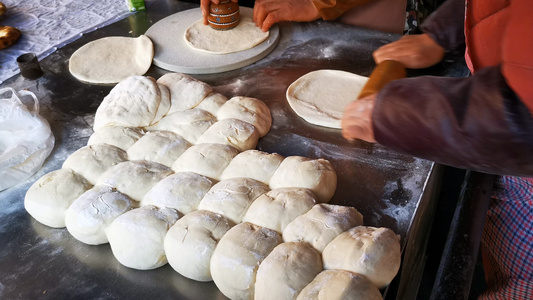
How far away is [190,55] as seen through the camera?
2.56 m

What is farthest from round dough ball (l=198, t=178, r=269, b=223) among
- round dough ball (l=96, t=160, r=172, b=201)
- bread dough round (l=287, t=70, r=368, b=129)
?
bread dough round (l=287, t=70, r=368, b=129)

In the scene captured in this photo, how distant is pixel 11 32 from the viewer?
297 cm

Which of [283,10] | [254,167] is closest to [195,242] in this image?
[254,167]

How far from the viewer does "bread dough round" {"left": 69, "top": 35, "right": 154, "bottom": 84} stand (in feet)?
8.13

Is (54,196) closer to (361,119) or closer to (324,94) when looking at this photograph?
(361,119)

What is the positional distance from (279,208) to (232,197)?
0.59ft

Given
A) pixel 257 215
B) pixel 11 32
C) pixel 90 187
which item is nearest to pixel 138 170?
pixel 90 187

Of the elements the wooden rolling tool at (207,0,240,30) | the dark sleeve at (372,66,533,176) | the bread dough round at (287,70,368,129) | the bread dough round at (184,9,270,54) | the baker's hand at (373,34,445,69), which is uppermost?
the dark sleeve at (372,66,533,176)

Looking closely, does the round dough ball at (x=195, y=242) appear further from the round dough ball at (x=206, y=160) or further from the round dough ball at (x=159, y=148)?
the round dough ball at (x=159, y=148)

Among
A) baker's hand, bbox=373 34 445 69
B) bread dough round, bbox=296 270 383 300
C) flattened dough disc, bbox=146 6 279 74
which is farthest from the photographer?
flattened dough disc, bbox=146 6 279 74

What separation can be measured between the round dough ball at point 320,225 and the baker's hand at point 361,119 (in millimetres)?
274

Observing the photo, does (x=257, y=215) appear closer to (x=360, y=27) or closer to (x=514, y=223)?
(x=514, y=223)

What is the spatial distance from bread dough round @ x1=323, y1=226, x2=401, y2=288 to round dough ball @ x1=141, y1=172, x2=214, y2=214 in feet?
1.72

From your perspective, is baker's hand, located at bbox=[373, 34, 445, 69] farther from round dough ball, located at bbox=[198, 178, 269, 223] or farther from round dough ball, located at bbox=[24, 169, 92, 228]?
round dough ball, located at bbox=[24, 169, 92, 228]
